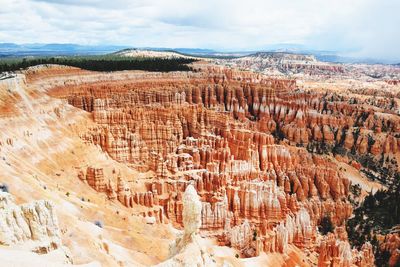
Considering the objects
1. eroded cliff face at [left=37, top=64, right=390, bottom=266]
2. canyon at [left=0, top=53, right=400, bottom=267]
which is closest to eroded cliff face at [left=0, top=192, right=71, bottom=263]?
canyon at [left=0, top=53, right=400, bottom=267]

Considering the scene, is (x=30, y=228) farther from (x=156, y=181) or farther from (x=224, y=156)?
(x=224, y=156)

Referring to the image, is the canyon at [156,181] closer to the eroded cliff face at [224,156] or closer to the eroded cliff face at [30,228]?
the eroded cliff face at [30,228]

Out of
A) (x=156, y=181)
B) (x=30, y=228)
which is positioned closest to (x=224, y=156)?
(x=156, y=181)

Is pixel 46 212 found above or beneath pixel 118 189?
above

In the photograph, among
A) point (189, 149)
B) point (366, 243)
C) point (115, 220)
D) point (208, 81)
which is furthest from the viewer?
point (208, 81)

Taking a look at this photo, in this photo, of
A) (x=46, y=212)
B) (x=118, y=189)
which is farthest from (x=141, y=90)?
(x=46, y=212)

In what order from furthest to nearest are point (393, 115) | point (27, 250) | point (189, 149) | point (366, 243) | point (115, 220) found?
point (393, 115)
point (189, 149)
point (366, 243)
point (115, 220)
point (27, 250)

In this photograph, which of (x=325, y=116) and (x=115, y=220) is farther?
(x=325, y=116)

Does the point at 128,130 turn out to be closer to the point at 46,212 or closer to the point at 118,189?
the point at 118,189
